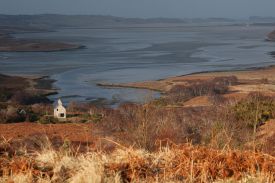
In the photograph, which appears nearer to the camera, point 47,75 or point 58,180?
point 58,180

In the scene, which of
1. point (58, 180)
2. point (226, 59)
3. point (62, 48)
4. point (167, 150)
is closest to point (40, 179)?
point (58, 180)

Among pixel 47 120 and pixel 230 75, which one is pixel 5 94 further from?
pixel 47 120

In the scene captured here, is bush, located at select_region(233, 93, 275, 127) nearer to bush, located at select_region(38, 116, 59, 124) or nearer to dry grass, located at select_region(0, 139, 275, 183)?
bush, located at select_region(38, 116, 59, 124)

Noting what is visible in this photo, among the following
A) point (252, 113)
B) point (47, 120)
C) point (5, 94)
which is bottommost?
point (5, 94)

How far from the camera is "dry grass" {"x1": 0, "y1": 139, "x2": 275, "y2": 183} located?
4.69 metres

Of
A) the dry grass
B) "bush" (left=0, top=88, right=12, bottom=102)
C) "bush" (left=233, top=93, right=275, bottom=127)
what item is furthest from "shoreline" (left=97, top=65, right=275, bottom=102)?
the dry grass

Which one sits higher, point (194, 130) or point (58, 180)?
point (58, 180)

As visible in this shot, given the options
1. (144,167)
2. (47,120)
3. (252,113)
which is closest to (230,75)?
(47,120)

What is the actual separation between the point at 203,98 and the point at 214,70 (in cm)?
2710

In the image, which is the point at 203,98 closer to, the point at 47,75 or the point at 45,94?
the point at 45,94

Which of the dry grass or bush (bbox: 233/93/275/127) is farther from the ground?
the dry grass

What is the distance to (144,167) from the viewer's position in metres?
4.97

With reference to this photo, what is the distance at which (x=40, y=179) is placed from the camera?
4.62 metres

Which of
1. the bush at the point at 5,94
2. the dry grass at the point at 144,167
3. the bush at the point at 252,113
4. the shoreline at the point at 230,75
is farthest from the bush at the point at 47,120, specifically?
the shoreline at the point at 230,75
